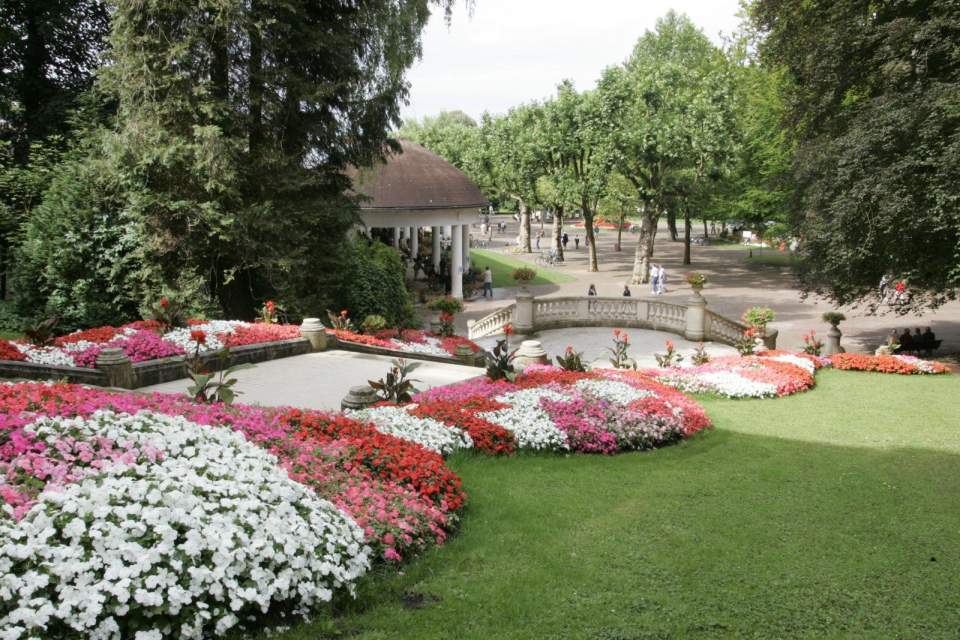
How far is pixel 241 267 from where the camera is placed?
21.0 m

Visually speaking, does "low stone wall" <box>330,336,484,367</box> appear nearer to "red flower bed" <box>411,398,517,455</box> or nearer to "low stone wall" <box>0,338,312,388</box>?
"low stone wall" <box>0,338,312,388</box>

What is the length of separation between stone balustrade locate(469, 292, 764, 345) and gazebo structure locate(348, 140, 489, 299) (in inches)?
379

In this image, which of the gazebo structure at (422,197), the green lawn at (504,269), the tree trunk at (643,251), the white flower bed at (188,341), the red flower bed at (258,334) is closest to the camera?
the white flower bed at (188,341)

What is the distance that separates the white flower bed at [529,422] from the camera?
35.1ft

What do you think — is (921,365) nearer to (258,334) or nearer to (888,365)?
(888,365)

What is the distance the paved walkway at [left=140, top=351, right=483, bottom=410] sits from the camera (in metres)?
13.3

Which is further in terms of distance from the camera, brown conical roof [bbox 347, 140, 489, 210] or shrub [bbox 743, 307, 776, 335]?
brown conical roof [bbox 347, 140, 489, 210]

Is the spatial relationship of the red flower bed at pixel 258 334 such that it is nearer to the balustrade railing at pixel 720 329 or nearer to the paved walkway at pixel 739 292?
the paved walkway at pixel 739 292

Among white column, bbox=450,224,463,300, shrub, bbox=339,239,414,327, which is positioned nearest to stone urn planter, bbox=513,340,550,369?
shrub, bbox=339,239,414,327

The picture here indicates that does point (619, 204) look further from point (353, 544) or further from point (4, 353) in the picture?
point (353, 544)

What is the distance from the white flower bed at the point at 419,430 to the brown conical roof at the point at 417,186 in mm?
25396

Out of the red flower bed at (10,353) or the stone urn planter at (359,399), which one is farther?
the red flower bed at (10,353)

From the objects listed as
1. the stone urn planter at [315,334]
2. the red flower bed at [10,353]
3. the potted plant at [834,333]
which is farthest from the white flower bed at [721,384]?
the red flower bed at [10,353]

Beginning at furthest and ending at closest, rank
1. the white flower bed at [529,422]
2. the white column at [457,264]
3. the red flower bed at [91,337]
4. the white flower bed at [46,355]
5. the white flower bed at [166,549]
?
the white column at [457,264], the red flower bed at [91,337], the white flower bed at [46,355], the white flower bed at [529,422], the white flower bed at [166,549]
